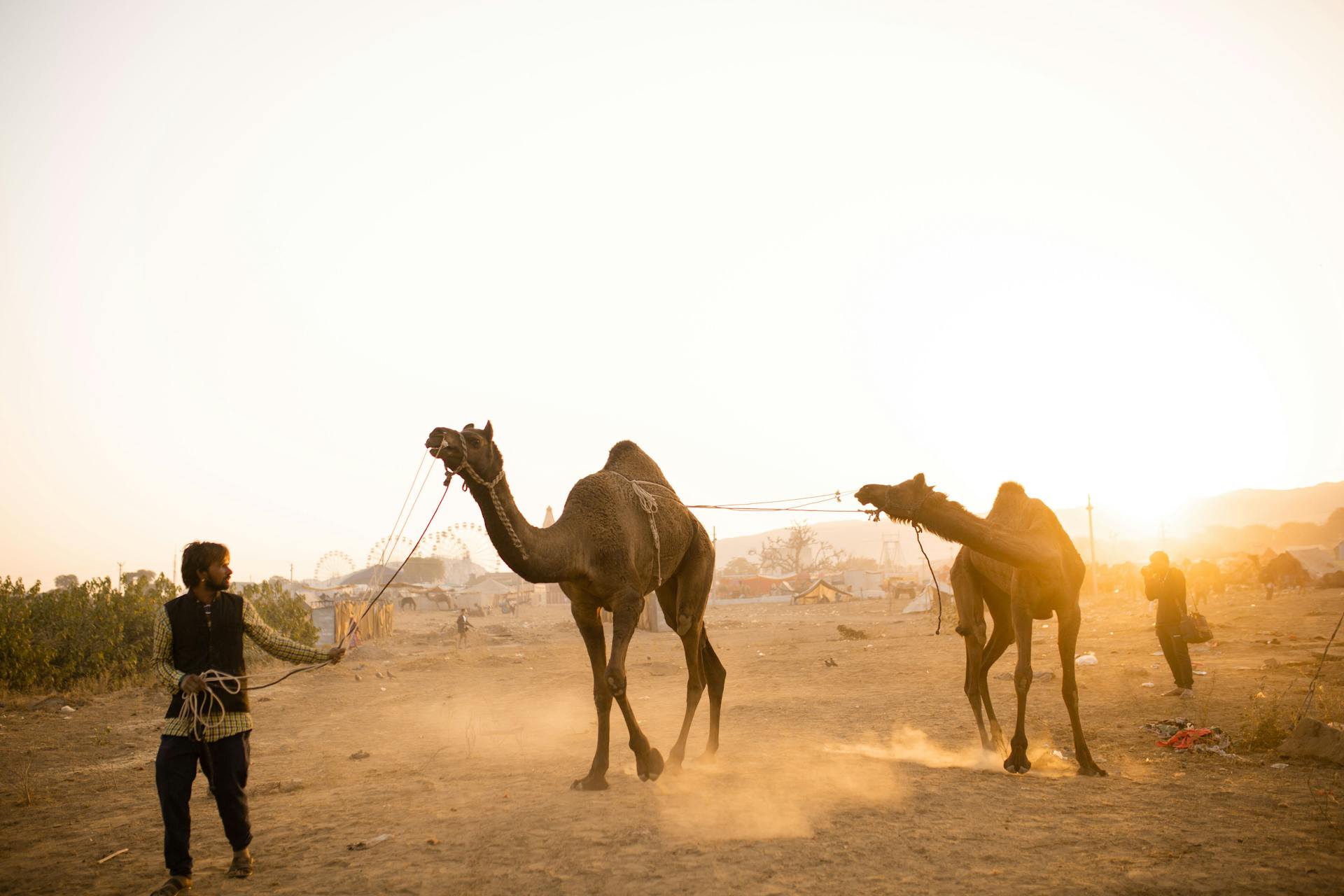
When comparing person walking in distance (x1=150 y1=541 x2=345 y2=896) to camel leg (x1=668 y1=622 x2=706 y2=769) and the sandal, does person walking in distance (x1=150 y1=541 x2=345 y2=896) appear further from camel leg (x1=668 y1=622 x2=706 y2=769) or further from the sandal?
camel leg (x1=668 y1=622 x2=706 y2=769)

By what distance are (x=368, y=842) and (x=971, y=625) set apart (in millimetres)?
7249

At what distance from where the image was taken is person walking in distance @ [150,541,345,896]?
5.74 meters

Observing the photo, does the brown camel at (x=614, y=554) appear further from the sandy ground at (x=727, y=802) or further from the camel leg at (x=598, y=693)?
the sandy ground at (x=727, y=802)

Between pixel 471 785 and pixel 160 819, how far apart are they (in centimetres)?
286

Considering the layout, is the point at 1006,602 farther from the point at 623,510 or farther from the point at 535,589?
the point at 535,589

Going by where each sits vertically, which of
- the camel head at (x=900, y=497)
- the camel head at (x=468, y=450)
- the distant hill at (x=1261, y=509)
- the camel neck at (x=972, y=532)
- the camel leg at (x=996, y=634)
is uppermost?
the camel head at (x=468, y=450)

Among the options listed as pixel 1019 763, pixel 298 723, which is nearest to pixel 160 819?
pixel 298 723

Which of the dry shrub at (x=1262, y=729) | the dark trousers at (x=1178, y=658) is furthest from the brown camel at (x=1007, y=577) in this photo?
the dark trousers at (x=1178, y=658)

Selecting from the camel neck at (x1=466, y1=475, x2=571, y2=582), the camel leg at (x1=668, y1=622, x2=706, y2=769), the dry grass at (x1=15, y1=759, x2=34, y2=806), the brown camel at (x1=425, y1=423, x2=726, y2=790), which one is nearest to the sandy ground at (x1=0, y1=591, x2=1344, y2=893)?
the dry grass at (x1=15, y1=759, x2=34, y2=806)

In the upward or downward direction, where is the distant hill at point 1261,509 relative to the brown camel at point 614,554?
downward

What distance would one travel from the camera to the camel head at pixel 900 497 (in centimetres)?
823

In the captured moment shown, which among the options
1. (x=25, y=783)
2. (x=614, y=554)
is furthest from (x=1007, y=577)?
(x=25, y=783)

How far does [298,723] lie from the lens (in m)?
14.4

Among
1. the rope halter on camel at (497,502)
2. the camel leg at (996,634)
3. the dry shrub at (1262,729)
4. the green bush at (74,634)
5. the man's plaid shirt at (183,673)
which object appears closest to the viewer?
the man's plaid shirt at (183,673)
